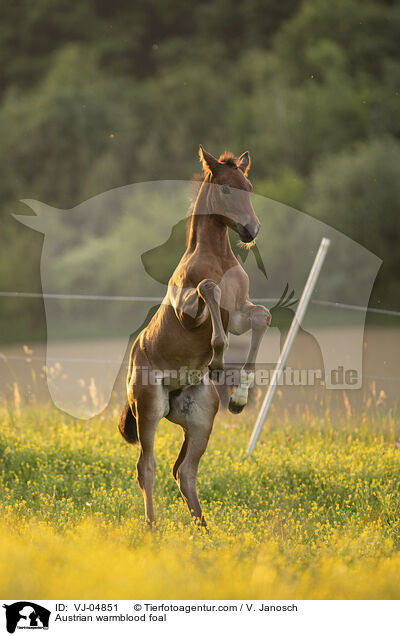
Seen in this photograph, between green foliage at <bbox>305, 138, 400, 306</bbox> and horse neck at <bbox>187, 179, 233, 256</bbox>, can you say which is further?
green foliage at <bbox>305, 138, 400, 306</bbox>

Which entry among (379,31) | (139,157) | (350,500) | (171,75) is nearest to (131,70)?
(171,75)

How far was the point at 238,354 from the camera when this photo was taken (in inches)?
343

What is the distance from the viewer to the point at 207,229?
4.13 metres

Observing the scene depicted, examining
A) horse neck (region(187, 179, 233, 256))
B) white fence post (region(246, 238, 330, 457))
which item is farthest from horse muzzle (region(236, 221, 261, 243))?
white fence post (region(246, 238, 330, 457))

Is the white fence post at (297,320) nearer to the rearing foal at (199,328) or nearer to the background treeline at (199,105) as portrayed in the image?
the rearing foal at (199,328)

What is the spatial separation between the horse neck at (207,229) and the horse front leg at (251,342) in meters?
0.38

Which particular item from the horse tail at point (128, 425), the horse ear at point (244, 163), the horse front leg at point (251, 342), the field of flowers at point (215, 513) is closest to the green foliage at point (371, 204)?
the field of flowers at point (215, 513)

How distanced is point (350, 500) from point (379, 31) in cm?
2654

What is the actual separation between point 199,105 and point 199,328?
1083 inches

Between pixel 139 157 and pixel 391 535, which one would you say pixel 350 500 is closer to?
pixel 391 535

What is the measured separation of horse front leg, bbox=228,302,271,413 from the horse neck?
1.26ft

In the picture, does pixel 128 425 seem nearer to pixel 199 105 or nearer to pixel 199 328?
pixel 199 328
